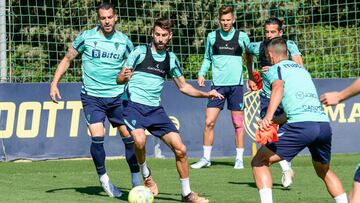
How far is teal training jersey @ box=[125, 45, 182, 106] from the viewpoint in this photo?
11.1 metres

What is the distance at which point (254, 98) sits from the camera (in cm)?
1745

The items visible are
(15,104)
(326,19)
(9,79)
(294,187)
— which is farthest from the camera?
(326,19)

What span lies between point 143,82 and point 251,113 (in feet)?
21.2

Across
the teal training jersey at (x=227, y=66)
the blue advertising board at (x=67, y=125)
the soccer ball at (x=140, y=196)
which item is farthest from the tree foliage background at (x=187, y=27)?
the soccer ball at (x=140, y=196)

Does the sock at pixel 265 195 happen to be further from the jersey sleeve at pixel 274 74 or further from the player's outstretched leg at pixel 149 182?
the player's outstretched leg at pixel 149 182

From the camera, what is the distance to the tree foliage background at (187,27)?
20.2 metres

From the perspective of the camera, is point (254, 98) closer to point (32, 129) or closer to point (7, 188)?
point (32, 129)

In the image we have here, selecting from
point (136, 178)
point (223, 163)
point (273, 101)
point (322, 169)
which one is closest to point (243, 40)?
point (223, 163)

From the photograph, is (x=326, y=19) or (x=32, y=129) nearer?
(x=32, y=129)

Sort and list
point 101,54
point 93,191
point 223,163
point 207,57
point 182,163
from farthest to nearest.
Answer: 1. point 223,163
2. point 207,57
3. point 93,191
4. point 101,54
5. point 182,163

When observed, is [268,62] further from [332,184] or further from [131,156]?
[332,184]

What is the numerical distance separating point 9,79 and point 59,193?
617 cm

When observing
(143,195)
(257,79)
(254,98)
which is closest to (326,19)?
(254,98)

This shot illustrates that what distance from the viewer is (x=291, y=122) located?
9.36 metres
